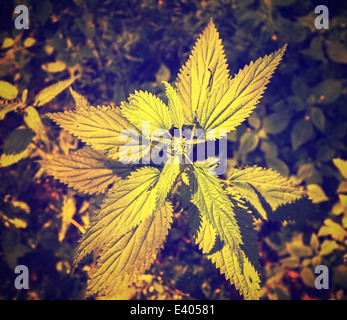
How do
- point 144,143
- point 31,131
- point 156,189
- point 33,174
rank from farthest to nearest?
1. point 33,174
2. point 31,131
3. point 144,143
4. point 156,189

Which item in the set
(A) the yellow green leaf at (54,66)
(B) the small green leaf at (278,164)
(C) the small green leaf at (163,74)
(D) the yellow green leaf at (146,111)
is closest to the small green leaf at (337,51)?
(B) the small green leaf at (278,164)

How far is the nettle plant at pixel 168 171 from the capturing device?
107 cm

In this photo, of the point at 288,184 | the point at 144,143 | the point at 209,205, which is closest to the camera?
the point at 209,205

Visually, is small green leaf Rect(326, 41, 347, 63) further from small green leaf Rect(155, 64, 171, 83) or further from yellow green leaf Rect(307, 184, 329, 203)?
small green leaf Rect(155, 64, 171, 83)

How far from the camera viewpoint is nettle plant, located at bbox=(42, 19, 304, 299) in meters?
1.07

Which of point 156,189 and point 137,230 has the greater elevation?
point 156,189

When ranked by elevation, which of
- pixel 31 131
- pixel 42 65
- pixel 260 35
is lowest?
pixel 31 131

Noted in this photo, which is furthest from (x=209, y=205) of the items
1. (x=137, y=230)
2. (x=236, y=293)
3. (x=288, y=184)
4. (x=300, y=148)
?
(x=300, y=148)

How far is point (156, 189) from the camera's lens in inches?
45.1

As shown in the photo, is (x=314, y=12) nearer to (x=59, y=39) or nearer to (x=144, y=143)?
A: (x=144, y=143)

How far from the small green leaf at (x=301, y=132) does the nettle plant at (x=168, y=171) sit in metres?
0.75

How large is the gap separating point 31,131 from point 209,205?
1.55 meters

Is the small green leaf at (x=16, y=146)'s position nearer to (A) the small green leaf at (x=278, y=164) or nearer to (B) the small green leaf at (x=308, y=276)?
(A) the small green leaf at (x=278, y=164)

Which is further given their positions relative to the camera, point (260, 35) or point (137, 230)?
point (260, 35)
